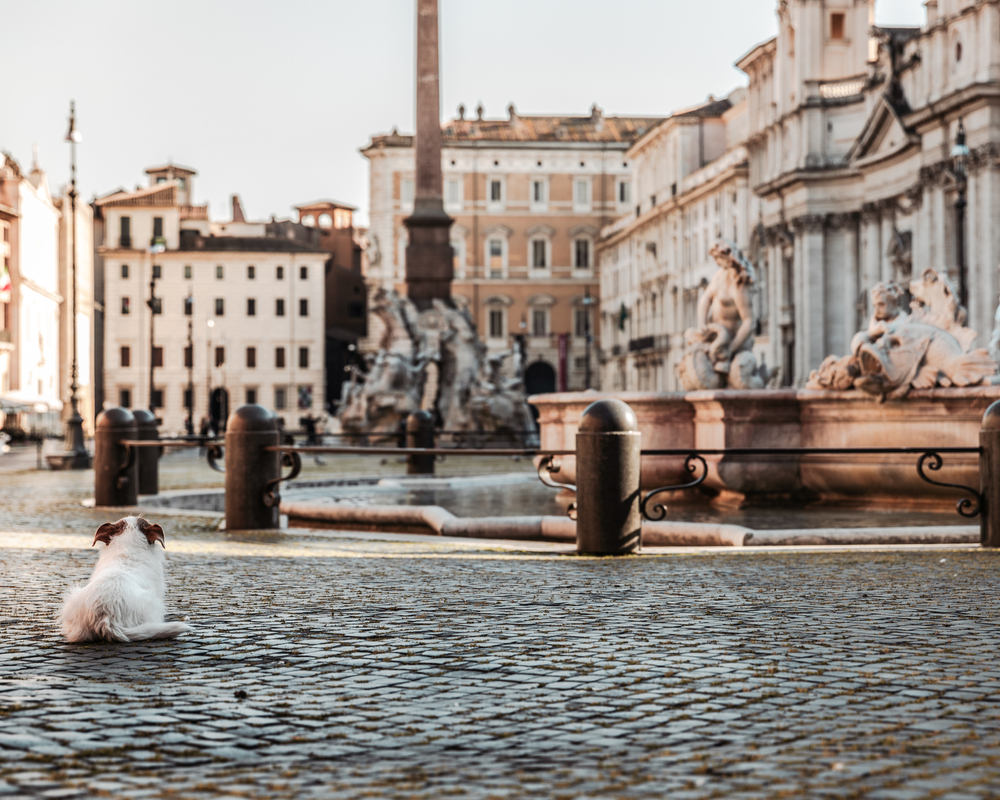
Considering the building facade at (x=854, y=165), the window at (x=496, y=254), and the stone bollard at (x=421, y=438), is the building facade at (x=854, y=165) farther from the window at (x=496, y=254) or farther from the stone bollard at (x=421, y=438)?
the stone bollard at (x=421, y=438)

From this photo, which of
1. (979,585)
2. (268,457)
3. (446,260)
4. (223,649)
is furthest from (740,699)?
(446,260)

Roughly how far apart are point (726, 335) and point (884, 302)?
2196 millimetres

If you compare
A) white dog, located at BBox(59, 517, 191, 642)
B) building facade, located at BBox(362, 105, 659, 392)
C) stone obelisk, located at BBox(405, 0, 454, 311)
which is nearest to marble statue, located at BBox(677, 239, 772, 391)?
white dog, located at BBox(59, 517, 191, 642)

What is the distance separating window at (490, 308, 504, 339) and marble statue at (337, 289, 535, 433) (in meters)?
51.0

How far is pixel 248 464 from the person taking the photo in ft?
38.5

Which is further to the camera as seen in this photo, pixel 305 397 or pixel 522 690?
pixel 305 397

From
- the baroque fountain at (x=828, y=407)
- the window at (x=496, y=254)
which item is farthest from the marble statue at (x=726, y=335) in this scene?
the window at (x=496, y=254)

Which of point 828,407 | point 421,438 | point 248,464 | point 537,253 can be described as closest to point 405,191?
point 537,253

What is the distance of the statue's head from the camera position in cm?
1269

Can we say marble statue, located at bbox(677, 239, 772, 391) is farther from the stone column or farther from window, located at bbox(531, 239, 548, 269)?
window, located at bbox(531, 239, 548, 269)

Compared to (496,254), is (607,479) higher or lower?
lower

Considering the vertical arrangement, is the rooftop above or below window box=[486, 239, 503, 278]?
above

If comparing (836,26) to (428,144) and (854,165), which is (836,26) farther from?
(428,144)

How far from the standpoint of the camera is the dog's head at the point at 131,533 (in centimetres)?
565
